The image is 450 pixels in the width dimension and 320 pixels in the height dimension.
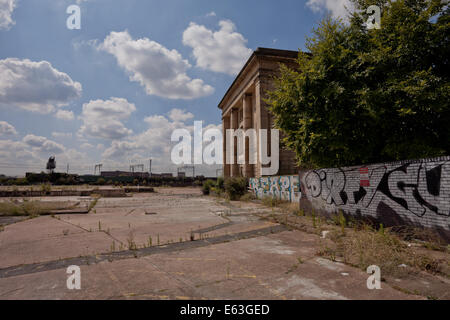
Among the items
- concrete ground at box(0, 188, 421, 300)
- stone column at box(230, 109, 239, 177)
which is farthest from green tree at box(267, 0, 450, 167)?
stone column at box(230, 109, 239, 177)

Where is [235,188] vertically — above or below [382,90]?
below

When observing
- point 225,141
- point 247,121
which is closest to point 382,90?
point 247,121

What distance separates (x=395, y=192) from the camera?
6684mm

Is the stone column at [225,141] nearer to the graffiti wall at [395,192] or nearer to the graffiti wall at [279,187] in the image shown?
the graffiti wall at [279,187]

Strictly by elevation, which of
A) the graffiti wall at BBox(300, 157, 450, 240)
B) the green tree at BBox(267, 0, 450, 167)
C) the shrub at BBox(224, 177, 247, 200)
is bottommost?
the shrub at BBox(224, 177, 247, 200)

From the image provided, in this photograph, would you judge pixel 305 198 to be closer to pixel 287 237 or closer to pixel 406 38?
pixel 287 237

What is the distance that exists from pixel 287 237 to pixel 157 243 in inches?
140

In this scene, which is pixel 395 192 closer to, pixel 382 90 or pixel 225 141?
pixel 382 90

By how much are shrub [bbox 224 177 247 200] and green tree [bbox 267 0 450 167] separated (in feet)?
42.8

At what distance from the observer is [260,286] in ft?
11.7

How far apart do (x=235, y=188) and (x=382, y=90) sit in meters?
15.4

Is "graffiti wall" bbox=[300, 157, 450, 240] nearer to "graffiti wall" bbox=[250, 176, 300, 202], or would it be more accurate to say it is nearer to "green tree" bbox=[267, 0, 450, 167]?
"green tree" bbox=[267, 0, 450, 167]

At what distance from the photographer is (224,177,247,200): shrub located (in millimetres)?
22047
